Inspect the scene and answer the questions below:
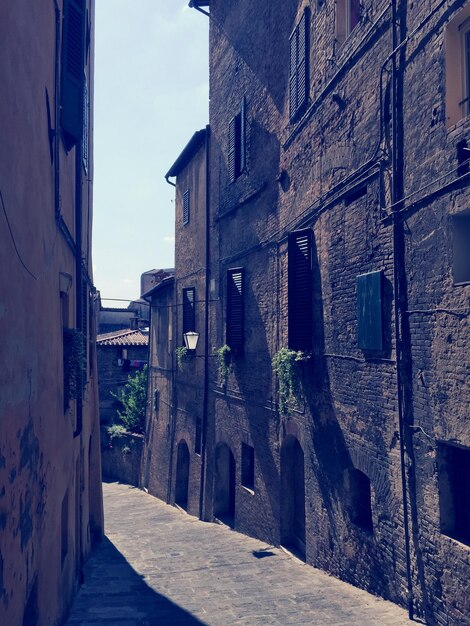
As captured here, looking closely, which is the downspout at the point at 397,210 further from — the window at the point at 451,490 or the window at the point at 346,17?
the window at the point at 346,17

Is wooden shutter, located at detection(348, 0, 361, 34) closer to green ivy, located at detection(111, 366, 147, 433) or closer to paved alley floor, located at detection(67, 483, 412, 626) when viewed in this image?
paved alley floor, located at detection(67, 483, 412, 626)

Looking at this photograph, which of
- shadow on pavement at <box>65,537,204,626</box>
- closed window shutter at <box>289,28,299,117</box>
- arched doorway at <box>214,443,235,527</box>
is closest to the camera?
shadow on pavement at <box>65,537,204,626</box>

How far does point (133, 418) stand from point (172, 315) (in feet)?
24.1

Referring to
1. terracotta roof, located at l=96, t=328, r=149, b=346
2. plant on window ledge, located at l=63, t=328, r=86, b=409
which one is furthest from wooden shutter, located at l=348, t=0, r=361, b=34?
terracotta roof, located at l=96, t=328, r=149, b=346

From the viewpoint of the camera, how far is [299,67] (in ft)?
33.2

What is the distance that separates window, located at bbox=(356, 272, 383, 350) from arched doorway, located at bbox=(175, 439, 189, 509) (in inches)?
456

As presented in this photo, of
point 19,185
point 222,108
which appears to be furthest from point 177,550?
point 222,108

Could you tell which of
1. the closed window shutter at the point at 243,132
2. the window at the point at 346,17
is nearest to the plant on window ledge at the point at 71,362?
the window at the point at 346,17

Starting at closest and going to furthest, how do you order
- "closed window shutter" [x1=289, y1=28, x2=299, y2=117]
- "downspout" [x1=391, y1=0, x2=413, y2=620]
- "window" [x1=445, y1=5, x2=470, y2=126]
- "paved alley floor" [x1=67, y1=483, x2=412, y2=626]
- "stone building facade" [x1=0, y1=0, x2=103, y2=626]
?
1. "stone building facade" [x1=0, y1=0, x2=103, y2=626]
2. "window" [x1=445, y1=5, x2=470, y2=126]
3. "downspout" [x1=391, y1=0, x2=413, y2=620]
4. "paved alley floor" [x1=67, y1=483, x2=412, y2=626]
5. "closed window shutter" [x1=289, y1=28, x2=299, y2=117]

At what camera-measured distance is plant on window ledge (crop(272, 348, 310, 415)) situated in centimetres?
966

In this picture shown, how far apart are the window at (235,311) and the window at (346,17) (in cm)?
571

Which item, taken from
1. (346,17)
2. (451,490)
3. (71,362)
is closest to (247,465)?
(71,362)

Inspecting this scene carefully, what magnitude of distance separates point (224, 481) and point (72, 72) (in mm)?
10073

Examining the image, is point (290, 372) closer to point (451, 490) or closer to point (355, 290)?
point (355, 290)
